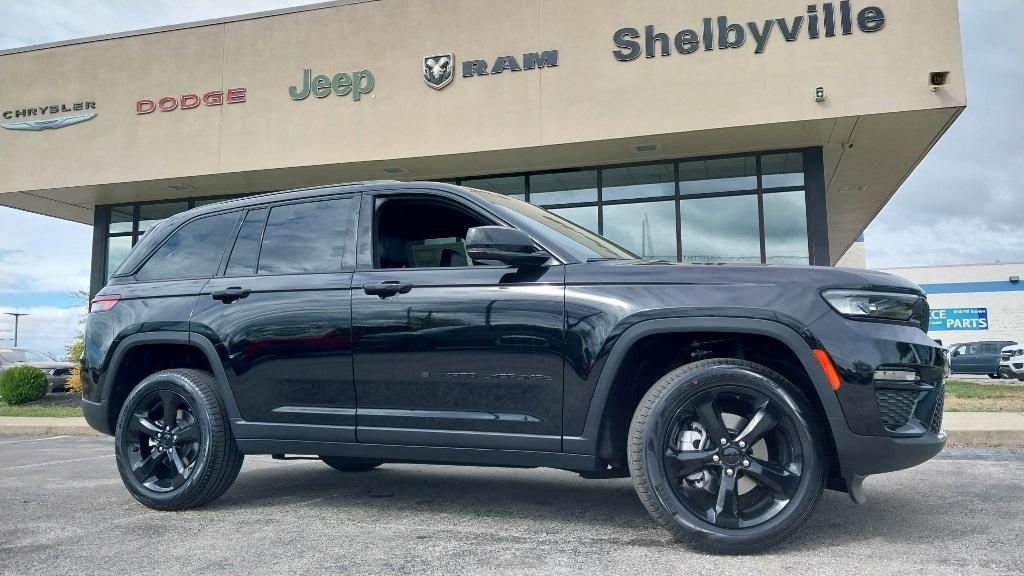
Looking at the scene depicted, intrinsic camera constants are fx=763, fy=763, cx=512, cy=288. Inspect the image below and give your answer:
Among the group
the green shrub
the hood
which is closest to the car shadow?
the hood

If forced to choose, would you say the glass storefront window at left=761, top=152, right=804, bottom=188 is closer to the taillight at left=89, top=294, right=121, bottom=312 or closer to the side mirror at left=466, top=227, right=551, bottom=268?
the side mirror at left=466, top=227, right=551, bottom=268

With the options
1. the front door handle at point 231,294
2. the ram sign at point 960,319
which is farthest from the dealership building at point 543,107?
the ram sign at point 960,319

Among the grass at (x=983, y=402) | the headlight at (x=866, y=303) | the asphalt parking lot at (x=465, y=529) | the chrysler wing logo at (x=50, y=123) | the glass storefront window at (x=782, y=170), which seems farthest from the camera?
the chrysler wing logo at (x=50, y=123)

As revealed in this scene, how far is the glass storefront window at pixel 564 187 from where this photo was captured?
49.1ft

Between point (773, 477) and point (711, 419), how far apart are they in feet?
1.13

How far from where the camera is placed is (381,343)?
392cm

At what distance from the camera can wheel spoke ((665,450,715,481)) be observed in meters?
3.27

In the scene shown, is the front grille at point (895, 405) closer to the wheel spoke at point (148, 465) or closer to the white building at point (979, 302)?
the wheel spoke at point (148, 465)

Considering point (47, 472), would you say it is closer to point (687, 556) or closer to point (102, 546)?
point (102, 546)

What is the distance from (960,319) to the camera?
1961 inches

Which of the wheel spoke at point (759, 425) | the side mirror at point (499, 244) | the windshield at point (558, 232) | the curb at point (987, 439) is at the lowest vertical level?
the curb at point (987, 439)

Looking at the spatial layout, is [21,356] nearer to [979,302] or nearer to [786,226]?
[786,226]

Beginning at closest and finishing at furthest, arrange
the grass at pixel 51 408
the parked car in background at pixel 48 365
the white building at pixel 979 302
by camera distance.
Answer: the grass at pixel 51 408 < the parked car in background at pixel 48 365 < the white building at pixel 979 302

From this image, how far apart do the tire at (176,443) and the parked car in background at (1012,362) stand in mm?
28791
